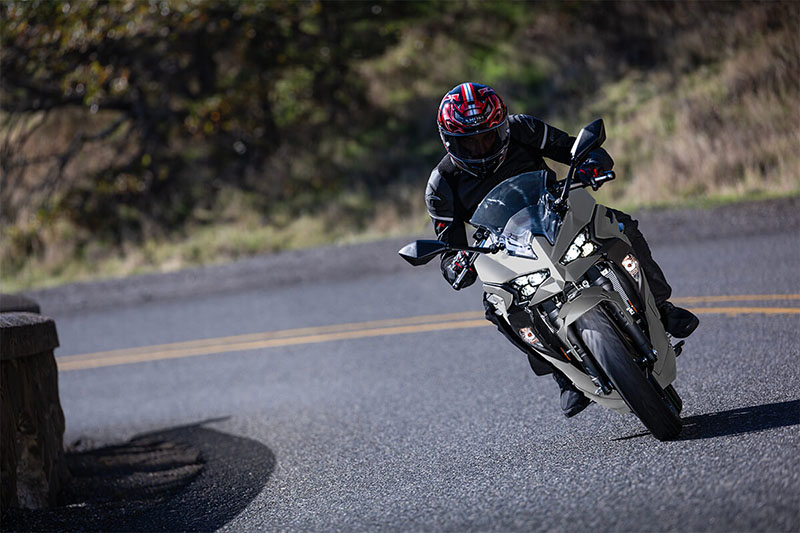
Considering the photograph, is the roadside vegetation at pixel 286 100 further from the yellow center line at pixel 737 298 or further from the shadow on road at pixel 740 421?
the shadow on road at pixel 740 421

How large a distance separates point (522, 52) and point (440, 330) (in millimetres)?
13179

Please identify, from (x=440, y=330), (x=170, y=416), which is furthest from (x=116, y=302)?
(x=440, y=330)

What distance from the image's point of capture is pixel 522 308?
5.22m

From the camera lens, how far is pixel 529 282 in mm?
5062

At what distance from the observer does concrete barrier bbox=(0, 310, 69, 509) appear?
6.32m

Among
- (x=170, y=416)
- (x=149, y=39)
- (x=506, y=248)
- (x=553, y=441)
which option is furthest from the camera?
(x=149, y=39)

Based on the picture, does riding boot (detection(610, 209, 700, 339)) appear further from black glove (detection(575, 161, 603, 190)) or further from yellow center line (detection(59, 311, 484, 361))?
yellow center line (detection(59, 311, 484, 361))

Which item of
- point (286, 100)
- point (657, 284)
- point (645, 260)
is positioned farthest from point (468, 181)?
point (286, 100)

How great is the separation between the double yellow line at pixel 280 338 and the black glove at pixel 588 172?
449 cm

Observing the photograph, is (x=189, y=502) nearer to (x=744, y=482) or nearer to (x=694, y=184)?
(x=744, y=482)

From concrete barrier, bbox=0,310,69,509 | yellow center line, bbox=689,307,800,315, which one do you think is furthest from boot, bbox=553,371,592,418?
concrete barrier, bbox=0,310,69,509

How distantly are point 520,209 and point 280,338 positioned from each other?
22.7ft

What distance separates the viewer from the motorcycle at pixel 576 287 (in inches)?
194

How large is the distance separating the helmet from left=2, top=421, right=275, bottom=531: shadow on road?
2746mm
